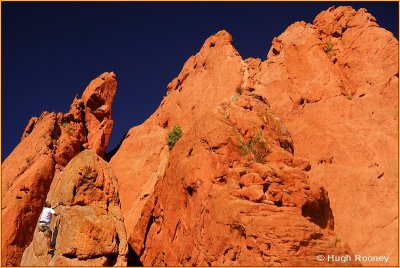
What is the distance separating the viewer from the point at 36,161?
43438 millimetres

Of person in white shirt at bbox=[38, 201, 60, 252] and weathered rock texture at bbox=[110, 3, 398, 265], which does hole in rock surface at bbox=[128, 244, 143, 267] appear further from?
person in white shirt at bbox=[38, 201, 60, 252]

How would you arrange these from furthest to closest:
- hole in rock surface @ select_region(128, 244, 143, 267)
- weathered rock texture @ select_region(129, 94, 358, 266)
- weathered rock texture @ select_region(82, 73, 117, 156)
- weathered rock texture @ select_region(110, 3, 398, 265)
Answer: weathered rock texture @ select_region(82, 73, 117, 156), hole in rock surface @ select_region(128, 244, 143, 267), weathered rock texture @ select_region(110, 3, 398, 265), weathered rock texture @ select_region(129, 94, 358, 266)

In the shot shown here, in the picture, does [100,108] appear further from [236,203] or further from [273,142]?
[236,203]

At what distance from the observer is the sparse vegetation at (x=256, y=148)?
27672 mm

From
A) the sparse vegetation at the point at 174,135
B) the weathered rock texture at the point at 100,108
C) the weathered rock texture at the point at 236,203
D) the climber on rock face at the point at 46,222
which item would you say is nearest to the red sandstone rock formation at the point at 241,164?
the weathered rock texture at the point at 236,203

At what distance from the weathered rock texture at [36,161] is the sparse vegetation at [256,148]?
21848 millimetres

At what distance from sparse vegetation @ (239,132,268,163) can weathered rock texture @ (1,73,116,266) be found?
2185 centimetres

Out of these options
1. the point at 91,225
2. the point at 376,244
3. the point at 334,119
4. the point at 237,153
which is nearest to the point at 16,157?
the point at 91,225

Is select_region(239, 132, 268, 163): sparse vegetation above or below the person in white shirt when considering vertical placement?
above

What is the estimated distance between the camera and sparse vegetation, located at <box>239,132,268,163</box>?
90.8ft

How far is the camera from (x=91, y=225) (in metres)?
24.8

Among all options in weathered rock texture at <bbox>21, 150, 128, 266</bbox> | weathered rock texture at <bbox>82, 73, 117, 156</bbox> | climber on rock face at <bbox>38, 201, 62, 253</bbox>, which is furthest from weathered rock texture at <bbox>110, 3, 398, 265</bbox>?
climber on rock face at <bbox>38, 201, 62, 253</bbox>

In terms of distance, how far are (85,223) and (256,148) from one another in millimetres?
11005

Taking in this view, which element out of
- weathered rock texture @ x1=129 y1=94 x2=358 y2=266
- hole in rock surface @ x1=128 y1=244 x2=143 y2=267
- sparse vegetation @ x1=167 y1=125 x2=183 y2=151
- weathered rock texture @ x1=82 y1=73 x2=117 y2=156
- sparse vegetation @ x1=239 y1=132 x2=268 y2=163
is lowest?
hole in rock surface @ x1=128 y1=244 x2=143 y2=267
